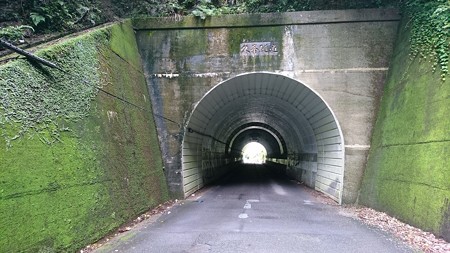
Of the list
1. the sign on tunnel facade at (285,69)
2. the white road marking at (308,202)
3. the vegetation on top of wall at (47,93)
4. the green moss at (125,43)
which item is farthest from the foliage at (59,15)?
the white road marking at (308,202)

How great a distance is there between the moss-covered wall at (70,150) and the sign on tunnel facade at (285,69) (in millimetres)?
1802

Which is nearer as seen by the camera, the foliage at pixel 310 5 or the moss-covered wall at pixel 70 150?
the moss-covered wall at pixel 70 150

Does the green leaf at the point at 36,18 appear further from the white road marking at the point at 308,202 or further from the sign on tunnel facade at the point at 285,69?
the white road marking at the point at 308,202

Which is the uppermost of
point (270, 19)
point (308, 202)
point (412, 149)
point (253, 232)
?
point (270, 19)

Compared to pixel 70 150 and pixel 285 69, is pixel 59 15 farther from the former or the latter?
pixel 285 69

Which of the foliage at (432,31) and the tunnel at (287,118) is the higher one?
the foliage at (432,31)

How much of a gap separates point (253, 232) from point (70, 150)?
3.73m

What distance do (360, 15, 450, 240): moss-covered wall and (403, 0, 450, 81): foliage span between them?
226 mm

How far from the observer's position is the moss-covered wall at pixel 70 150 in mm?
4176

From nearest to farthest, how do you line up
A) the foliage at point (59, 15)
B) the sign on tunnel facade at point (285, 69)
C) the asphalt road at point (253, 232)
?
the asphalt road at point (253, 232) → the foliage at point (59, 15) → the sign on tunnel facade at point (285, 69)

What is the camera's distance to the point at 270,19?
10.1m

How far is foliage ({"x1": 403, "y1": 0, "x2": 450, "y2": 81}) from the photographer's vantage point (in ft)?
21.2

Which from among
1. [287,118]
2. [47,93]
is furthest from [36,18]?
[287,118]

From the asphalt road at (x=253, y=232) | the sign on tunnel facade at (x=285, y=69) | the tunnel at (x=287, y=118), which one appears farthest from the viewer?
the tunnel at (x=287, y=118)
